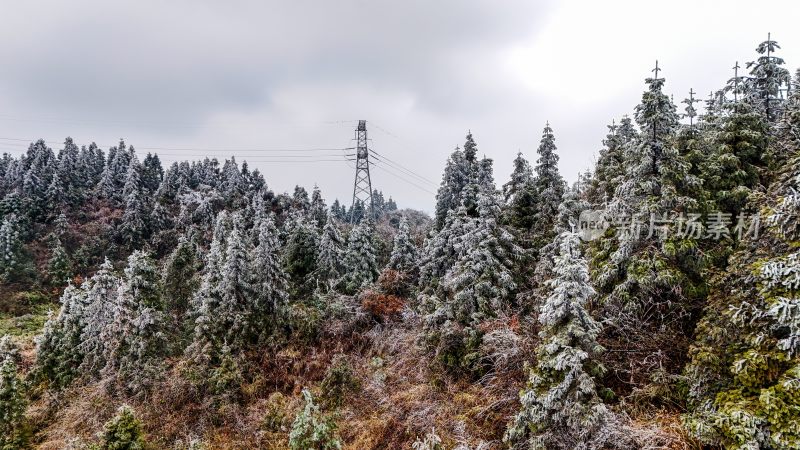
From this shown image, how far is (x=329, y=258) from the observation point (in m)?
33.8

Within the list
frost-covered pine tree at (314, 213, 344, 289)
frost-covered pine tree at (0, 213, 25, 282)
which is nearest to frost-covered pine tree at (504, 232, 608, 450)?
frost-covered pine tree at (314, 213, 344, 289)

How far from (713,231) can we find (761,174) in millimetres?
4520

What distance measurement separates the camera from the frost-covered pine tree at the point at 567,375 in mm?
10141

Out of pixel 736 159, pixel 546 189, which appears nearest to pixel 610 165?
pixel 546 189

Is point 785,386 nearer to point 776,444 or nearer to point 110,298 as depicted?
point 776,444

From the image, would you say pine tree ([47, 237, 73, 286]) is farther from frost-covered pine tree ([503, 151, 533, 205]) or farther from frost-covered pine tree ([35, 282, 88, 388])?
frost-covered pine tree ([503, 151, 533, 205])

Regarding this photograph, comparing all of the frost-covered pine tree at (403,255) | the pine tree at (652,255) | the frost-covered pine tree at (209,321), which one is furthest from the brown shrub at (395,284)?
the pine tree at (652,255)

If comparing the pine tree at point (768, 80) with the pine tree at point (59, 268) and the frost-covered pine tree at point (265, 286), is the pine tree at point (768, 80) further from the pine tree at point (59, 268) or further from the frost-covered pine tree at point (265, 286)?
the pine tree at point (59, 268)

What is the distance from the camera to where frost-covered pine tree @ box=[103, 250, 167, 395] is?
2183 cm

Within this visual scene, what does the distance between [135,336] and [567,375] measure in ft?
70.2

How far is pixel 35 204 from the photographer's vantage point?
195 feet

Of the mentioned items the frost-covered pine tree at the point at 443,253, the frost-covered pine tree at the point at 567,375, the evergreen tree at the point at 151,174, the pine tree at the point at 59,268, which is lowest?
the frost-covered pine tree at the point at 567,375

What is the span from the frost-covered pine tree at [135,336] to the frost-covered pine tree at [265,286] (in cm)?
493

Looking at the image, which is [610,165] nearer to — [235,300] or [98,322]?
[235,300]
